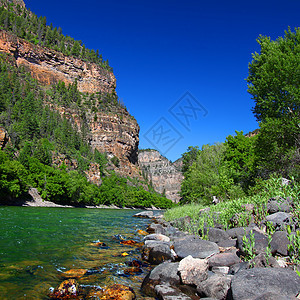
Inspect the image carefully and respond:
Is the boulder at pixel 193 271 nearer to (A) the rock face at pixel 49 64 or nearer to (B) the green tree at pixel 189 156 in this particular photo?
(B) the green tree at pixel 189 156

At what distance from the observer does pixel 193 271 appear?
6.95 meters

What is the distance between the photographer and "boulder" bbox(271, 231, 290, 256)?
267 inches

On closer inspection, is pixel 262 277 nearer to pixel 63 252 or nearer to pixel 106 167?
pixel 63 252

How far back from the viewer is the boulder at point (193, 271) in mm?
6820

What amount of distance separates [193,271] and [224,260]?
4.25 ft

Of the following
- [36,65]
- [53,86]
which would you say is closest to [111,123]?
[53,86]

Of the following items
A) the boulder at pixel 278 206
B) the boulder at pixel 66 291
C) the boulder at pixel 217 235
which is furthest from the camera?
the boulder at pixel 217 235

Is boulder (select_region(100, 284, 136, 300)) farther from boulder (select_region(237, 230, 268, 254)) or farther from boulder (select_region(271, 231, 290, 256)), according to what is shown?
boulder (select_region(271, 231, 290, 256))

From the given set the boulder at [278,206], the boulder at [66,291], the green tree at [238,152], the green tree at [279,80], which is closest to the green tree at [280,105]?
the green tree at [279,80]

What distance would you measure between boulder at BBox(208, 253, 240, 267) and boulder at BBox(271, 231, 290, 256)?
1.21 meters

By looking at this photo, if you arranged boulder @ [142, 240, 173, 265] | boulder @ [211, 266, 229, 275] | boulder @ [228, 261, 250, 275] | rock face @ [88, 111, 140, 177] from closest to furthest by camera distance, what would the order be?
boulder @ [228, 261, 250, 275], boulder @ [211, 266, 229, 275], boulder @ [142, 240, 173, 265], rock face @ [88, 111, 140, 177]

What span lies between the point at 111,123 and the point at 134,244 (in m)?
171

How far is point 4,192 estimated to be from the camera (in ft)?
168

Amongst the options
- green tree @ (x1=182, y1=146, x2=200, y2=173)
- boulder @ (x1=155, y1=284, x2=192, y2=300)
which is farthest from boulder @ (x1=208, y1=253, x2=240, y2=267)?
green tree @ (x1=182, y1=146, x2=200, y2=173)
